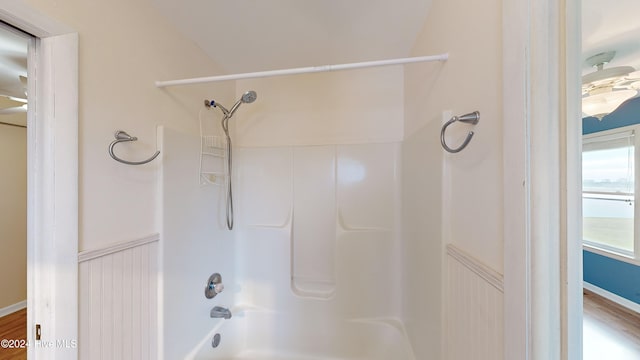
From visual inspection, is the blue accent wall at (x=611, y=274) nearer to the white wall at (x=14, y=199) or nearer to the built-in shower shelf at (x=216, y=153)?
the white wall at (x=14, y=199)

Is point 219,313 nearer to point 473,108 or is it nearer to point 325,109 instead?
point 325,109

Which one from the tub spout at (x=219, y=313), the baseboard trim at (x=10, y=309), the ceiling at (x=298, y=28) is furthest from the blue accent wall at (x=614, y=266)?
the tub spout at (x=219, y=313)

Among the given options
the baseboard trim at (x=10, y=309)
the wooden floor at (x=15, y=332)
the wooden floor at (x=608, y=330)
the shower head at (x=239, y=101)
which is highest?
the shower head at (x=239, y=101)

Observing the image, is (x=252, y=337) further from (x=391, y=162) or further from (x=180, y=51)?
(x=180, y=51)

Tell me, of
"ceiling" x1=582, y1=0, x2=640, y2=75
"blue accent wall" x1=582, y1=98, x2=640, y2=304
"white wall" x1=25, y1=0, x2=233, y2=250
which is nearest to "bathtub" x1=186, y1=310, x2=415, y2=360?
"white wall" x1=25, y1=0, x2=233, y2=250

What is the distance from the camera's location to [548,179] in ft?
1.72

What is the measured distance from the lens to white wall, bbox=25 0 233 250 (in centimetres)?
90

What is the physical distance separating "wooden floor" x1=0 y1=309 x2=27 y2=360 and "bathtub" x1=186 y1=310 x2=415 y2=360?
1080 millimetres

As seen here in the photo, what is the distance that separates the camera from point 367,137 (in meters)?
1.96

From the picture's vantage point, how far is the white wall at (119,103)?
898mm

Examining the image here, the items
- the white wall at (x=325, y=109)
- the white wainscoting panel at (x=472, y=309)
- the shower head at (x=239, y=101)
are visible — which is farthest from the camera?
the white wall at (x=325, y=109)

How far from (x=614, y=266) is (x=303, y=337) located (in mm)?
1949

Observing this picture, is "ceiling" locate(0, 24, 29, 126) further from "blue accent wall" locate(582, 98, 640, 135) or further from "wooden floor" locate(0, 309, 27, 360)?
"blue accent wall" locate(582, 98, 640, 135)

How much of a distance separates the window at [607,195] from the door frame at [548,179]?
0.02 m
